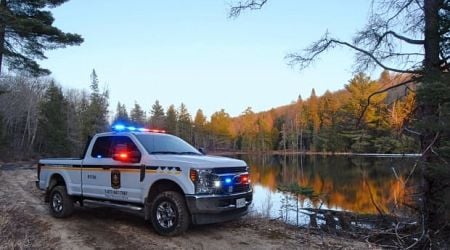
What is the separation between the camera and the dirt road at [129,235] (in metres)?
8.23

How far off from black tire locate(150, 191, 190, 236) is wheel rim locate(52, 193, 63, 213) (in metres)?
3.14

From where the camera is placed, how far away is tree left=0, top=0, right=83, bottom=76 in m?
20.3

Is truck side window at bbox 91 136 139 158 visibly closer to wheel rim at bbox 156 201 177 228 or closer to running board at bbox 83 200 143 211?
running board at bbox 83 200 143 211

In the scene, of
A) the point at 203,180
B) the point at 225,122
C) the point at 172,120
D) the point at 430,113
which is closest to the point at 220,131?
the point at 225,122

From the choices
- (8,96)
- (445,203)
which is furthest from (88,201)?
(8,96)

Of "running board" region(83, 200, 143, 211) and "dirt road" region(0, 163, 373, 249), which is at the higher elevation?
"running board" region(83, 200, 143, 211)

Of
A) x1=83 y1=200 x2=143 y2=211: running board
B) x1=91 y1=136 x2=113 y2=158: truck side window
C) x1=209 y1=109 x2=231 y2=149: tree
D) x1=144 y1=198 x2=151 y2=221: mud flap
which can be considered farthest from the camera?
x1=209 y1=109 x2=231 y2=149: tree

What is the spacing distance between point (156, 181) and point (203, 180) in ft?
3.57

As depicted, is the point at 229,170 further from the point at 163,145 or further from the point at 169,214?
the point at 163,145

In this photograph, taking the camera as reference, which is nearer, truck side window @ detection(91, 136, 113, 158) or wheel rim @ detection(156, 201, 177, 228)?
wheel rim @ detection(156, 201, 177, 228)

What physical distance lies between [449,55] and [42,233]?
9.11 m

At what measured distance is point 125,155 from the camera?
9562 millimetres

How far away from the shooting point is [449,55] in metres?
9.48

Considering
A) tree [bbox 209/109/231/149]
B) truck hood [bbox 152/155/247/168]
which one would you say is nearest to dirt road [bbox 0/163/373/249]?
truck hood [bbox 152/155/247/168]
